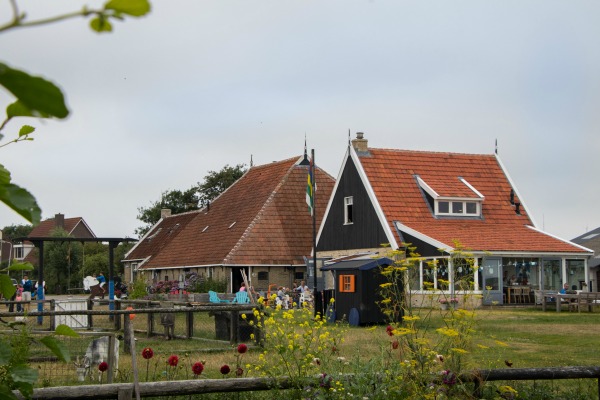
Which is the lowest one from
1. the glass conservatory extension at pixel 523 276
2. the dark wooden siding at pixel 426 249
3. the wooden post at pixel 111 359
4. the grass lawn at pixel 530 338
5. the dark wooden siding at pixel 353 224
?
the grass lawn at pixel 530 338

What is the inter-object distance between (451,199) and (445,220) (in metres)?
1.00

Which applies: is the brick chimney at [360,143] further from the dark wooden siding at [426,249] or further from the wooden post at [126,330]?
the wooden post at [126,330]

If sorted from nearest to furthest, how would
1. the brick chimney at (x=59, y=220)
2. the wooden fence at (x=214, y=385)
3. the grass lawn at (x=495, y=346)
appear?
the wooden fence at (x=214, y=385)
the grass lawn at (x=495, y=346)
the brick chimney at (x=59, y=220)

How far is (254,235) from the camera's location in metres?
45.8

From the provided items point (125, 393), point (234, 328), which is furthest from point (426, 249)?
point (125, 393)

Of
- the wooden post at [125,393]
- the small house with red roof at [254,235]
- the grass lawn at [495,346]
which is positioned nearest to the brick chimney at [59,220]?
the small house with red roof at [254,235]

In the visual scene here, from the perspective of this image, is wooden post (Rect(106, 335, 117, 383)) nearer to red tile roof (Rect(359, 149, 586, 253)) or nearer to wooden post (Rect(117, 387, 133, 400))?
wooden post (Rect(117, 387, 133, 400))

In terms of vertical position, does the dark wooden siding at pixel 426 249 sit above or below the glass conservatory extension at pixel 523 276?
above

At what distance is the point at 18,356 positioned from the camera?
315 cm

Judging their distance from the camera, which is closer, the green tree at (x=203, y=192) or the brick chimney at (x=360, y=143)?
the brick chimney at (x=360, y=143)

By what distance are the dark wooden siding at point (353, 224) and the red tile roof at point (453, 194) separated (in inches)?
30.8

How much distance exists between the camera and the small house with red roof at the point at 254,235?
45.1 m

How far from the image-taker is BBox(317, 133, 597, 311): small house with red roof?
120ft

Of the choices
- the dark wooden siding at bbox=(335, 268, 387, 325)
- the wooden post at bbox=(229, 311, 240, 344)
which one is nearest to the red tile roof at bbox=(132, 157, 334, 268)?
the dark wooden siding at bbox=(335, 268, 387, 325)
